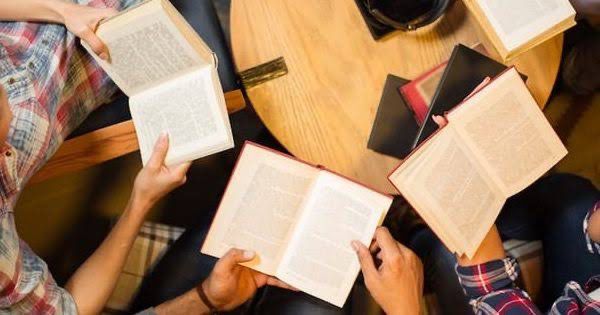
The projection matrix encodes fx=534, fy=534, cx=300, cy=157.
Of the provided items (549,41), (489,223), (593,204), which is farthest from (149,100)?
(593,204)

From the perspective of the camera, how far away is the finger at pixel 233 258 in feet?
3.43

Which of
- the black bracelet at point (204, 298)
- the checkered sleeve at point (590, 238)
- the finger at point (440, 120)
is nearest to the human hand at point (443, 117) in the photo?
the finger at point (440, 120)

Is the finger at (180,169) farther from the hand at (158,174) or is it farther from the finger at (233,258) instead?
A: the finger at (233,258)

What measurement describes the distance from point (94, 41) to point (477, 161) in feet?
2.54

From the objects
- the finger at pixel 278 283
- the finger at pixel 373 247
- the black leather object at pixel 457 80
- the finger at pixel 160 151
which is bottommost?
the finger at pixel 373 247

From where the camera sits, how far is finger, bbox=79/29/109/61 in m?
1.01

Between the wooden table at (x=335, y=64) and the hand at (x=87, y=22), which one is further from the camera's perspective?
the wooden table at (x=335, y=64)

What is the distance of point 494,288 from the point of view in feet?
3.52

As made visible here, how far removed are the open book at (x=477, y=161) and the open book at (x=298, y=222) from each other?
0.10m

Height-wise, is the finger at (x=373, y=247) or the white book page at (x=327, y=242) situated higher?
the white book page at (x=327, y=242)

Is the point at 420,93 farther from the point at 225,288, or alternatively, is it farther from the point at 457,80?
the point at 225,288

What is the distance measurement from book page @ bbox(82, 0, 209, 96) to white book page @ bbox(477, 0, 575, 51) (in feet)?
1.88

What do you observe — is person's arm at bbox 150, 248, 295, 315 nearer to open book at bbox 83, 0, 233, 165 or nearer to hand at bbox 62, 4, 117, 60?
open book at bbox 83, 0, 233, 165

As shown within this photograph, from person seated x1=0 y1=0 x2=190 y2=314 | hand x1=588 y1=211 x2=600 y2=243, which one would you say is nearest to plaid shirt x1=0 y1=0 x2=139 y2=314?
person seated x1=0 y1=0 x2=190 y2=314
